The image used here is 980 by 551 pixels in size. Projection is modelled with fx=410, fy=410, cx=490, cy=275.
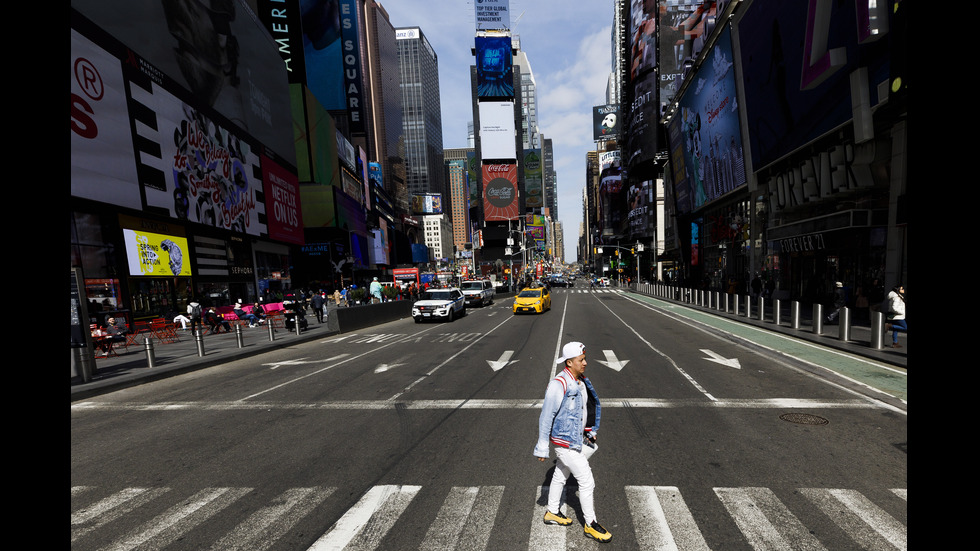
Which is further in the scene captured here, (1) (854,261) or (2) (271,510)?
(1) (854,261)

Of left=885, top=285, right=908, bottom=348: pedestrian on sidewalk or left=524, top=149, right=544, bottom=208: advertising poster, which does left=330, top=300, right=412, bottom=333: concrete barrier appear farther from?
left=524, top=149, right=544, bottom=208: advertising poster

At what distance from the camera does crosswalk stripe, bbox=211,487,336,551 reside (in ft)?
13.2

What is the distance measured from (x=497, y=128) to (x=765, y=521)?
5490 inches

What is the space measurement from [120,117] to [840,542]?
93.8ft

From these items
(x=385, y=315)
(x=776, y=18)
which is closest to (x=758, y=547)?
(x=385, y=315)

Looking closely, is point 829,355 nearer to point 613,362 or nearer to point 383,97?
point 613,362

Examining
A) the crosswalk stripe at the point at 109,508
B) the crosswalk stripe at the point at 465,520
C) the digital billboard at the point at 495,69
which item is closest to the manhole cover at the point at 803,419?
the crosswalk stripe at the point at 465,520

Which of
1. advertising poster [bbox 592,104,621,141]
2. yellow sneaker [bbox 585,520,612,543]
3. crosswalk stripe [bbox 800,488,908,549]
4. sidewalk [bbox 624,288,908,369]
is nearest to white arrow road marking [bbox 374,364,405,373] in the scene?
yellow sneaker [bbox 585,520,612,543]

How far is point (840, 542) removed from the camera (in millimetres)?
3822

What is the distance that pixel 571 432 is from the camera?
419cm

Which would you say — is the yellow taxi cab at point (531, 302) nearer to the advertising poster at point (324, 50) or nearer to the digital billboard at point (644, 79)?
the digital billboard at point (644, 79)

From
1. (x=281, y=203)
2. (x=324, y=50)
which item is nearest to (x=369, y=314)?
(x=281, y=203)
